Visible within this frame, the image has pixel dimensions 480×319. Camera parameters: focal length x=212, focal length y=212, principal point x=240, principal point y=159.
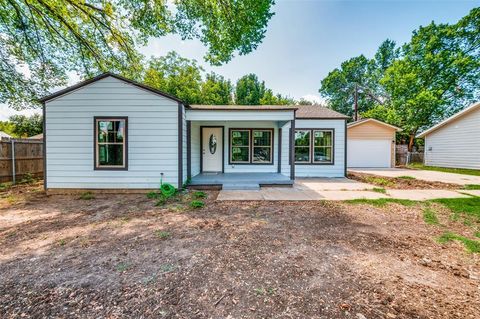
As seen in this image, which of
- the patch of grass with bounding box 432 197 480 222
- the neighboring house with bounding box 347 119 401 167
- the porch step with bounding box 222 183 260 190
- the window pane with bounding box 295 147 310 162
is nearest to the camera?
the patch of grass with bounding box 432 197 480 222

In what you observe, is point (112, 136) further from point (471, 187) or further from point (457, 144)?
point (457, 144)

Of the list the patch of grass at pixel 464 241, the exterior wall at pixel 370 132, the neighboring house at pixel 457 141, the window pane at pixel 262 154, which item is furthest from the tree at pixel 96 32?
the neighboring house at pixel 457 141

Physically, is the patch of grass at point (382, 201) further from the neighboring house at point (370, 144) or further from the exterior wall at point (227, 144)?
the neighboring house at point (370, 144)

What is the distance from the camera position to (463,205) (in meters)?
5.71

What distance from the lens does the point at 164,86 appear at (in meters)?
21.2

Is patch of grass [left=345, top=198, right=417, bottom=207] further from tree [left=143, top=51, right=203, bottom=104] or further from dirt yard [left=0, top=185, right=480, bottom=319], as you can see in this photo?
tree [left=143, top=51, right=203, bottom=104]

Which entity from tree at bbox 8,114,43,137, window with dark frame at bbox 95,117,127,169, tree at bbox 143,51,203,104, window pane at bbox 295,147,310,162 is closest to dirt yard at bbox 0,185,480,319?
window with dark frame at bbox 95,117,127,169

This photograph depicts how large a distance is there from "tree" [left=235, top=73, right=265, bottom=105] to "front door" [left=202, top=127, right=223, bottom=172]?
48.2ft

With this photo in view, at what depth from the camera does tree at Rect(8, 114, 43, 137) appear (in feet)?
73.5

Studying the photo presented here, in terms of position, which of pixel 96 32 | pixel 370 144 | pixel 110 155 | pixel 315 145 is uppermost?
pixel 96 32

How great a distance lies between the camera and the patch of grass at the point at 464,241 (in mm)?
3322

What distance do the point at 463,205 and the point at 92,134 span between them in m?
11.3

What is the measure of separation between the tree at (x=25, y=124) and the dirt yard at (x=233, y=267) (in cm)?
2495

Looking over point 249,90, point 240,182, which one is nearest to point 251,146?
point 240,182
